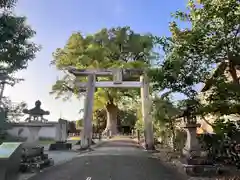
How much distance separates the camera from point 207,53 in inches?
335

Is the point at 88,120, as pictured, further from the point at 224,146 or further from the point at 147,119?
the point at 224,146

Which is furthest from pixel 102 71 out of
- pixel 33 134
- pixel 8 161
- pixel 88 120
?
pixel 8 161

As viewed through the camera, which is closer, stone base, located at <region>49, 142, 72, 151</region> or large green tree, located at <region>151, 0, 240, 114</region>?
large green tree, located at <region>151, 0, 240, 114</region>

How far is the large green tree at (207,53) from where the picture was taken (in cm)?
801

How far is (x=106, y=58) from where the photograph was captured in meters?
34.8

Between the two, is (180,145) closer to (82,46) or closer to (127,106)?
(82,46)

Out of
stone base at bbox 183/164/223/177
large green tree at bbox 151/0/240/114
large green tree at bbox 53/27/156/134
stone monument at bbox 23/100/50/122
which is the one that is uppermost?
large green tree at bbox 53/27/156/134

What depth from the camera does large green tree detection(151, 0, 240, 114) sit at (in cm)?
801

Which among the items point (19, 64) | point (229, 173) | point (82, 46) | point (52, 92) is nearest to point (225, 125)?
point (229, 173)

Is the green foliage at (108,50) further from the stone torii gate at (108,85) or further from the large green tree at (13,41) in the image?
A: the large green tree at (13,41)

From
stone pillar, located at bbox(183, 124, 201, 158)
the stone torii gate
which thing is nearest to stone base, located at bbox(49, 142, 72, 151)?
the stone torii gate

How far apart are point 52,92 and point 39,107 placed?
25212 mm

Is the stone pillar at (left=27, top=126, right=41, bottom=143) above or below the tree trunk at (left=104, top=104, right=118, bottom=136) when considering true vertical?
below

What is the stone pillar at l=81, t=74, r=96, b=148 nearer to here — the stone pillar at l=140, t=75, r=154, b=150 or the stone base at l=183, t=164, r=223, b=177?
the stone pillar at l=140, t=75, r=154, b=150
